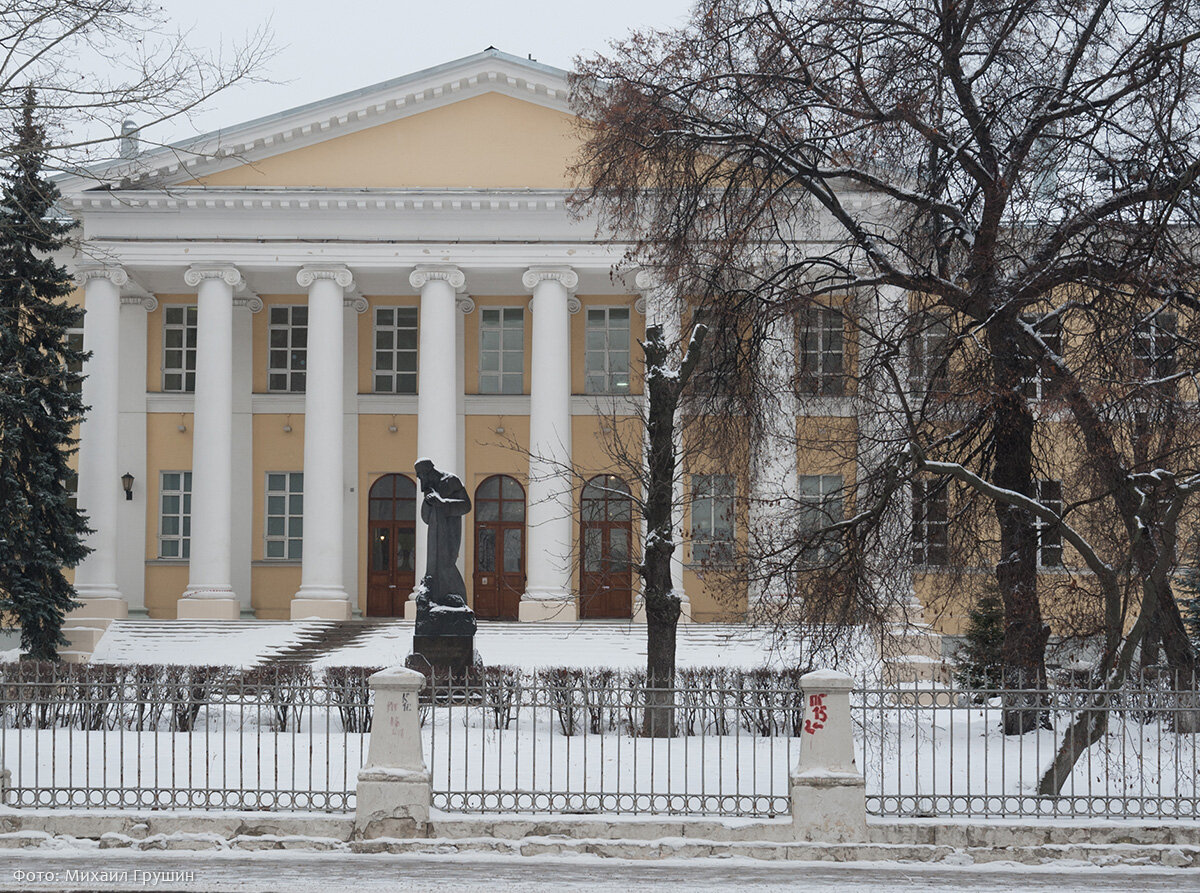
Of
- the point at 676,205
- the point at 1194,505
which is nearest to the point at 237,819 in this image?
the point at 676,205

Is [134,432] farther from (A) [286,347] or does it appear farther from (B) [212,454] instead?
(A) [286,347]

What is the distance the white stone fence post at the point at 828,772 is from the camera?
967cm

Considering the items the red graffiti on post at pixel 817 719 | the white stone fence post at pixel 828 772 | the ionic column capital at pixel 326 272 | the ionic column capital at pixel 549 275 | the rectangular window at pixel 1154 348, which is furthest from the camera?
the ionic column capital at pixel 549 275

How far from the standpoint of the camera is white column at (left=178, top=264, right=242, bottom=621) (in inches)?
1117

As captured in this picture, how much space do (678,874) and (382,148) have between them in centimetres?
2334

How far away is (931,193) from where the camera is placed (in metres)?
14.2

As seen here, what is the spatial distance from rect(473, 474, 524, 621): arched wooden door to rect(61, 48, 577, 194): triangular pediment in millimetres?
7485

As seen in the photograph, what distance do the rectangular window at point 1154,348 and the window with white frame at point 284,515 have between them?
22.2 meters

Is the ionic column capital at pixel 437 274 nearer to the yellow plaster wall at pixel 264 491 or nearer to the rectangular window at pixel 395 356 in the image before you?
the rectangular window at pixel 395 356

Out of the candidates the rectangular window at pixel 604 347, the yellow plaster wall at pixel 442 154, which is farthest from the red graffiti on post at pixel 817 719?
the rectangular window at pixel 604 347

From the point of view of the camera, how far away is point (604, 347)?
3191 cm

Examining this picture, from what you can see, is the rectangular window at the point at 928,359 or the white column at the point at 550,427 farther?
the white column at the point at 550,427

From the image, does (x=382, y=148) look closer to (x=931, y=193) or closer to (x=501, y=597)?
(x=501, y=597)

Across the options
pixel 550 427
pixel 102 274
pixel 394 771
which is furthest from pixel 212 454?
pixel 394 771
